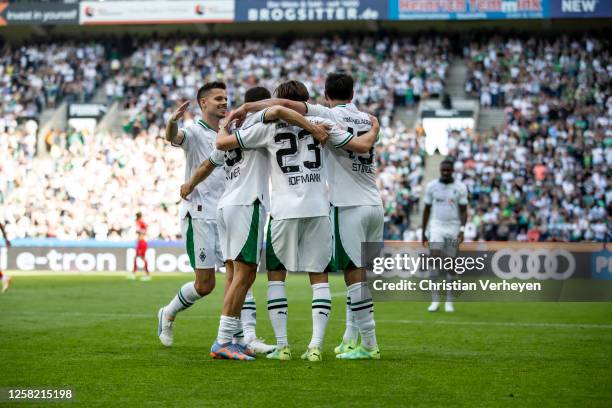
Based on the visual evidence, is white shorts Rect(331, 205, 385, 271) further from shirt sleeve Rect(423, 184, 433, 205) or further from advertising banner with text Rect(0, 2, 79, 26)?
advertising banner with text Rect(0, 2, 79, 26)

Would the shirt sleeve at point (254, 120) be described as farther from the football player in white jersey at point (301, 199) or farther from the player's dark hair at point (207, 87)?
the player's dark hair at point (207, 87)

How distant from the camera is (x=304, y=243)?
27.6ft

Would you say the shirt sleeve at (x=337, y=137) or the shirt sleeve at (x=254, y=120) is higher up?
the shirt sleeve at (x=254, y=120)

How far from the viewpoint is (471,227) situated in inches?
1220

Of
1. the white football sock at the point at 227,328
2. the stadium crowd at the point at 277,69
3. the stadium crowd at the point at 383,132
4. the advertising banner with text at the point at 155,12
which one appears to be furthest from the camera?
the advertising banner with text at the point at 155,12

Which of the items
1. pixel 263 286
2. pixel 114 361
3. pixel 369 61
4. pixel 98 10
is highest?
pixel 98 10

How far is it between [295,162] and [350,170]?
0.71 meters

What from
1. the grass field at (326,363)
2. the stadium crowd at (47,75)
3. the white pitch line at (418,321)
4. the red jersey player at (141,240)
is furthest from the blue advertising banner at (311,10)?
the white pitch line at (418,321)

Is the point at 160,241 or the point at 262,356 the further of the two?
the point at 160,241

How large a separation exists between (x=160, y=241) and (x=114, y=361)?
23.3 m

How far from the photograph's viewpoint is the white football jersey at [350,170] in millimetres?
8742

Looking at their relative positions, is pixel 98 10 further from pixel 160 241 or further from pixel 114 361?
pixel 114 361

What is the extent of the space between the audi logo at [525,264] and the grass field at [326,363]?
18.8 feet

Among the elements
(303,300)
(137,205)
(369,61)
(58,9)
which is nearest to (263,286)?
(303,300)
